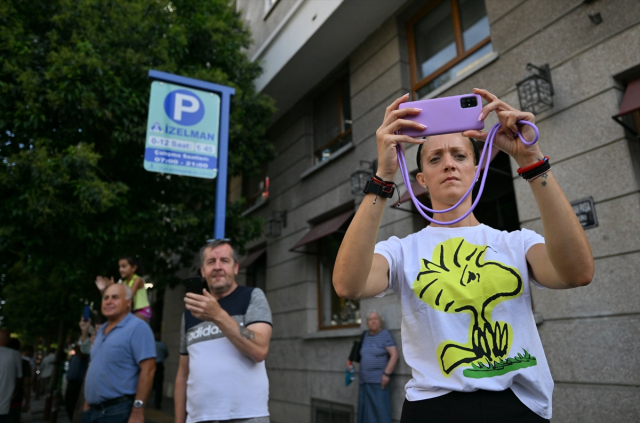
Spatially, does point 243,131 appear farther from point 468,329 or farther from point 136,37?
point 468,329

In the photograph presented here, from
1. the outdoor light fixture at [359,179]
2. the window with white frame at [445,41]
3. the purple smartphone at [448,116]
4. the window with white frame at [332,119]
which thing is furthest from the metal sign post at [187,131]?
the window with white frame at [332,119]

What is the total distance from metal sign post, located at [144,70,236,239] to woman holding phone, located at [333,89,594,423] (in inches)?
115

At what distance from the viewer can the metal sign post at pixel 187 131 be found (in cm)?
450

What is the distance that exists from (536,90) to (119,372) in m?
5.24

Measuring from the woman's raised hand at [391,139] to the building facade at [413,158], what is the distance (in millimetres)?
4181

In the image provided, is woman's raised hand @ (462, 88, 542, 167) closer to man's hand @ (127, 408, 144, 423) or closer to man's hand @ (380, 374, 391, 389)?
man's hand @ (127, 408, 144, 423)

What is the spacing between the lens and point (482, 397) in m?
1.42

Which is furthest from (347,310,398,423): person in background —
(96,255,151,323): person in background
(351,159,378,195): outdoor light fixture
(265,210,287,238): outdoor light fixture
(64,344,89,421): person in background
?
(64,344,89,421): person in background

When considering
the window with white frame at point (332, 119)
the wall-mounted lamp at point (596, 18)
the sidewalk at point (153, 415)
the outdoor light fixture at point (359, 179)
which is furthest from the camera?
the sidewalk at point (153, 415)

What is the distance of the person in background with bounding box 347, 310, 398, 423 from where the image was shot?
684 centimetres

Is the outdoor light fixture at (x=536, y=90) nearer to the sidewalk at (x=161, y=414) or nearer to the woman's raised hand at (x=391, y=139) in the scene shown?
the woman's raised hand at (x=391, y=139)

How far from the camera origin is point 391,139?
4.92 feet

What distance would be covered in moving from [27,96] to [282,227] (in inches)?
226

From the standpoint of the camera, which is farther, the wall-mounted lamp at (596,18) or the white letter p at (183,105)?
the wall-mounted lamp at (596,18)
